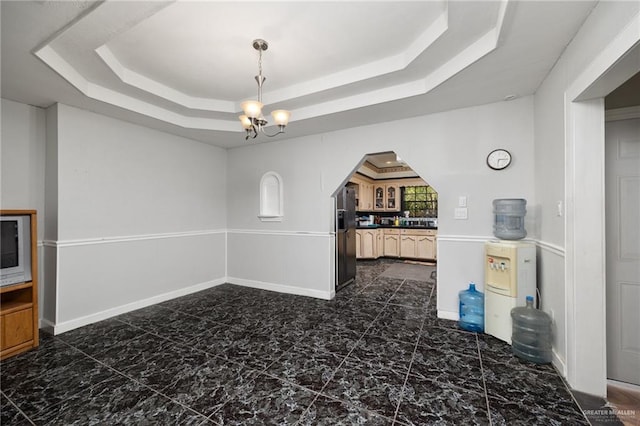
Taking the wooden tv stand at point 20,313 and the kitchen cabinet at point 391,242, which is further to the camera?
the kitchen cabinet at point 391,242

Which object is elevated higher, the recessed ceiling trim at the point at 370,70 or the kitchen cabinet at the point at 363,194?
the recessed ceiling trim at the point at 370,70

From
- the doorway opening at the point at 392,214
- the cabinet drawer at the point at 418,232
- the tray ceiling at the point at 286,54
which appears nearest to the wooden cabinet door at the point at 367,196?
the doorway opening at the point at 392,214

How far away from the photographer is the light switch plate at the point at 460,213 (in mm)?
3172

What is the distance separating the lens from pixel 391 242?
7461mm

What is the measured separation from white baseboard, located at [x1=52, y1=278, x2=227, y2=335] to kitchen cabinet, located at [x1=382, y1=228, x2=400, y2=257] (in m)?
4.69

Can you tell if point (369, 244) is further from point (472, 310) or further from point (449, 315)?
point (472, 310)

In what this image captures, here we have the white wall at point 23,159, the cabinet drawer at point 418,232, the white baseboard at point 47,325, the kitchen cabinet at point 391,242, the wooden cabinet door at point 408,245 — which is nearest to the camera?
the white wall at point 23,159

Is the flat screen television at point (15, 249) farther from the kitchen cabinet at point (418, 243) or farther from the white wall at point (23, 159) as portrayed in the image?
the kitchen cabinet at point (418, 243)

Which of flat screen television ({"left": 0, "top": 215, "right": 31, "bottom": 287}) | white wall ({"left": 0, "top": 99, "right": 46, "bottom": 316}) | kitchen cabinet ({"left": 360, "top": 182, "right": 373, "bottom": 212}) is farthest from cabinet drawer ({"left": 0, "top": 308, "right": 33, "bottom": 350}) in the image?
kitchen cabinet ({"left": 360, "top": 182, "right": 373, "bottom": 212})

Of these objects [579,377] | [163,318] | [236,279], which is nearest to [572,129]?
[579,377]

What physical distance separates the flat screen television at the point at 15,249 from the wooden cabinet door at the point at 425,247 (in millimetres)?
7142

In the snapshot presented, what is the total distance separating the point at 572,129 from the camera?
1897 millimetres

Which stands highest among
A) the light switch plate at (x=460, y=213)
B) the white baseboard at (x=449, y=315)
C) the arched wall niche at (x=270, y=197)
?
the arched wall niche at (x=270, y=197)

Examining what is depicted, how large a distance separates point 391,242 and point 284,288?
408cm
